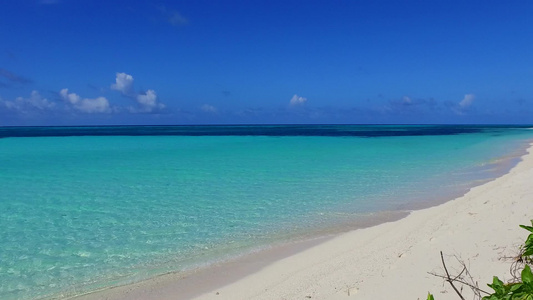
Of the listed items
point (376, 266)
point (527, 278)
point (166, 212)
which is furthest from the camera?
point (166, 212)

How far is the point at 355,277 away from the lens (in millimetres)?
4434

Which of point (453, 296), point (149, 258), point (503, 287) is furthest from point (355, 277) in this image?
point (149, 258)

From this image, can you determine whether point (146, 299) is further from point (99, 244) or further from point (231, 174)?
point (231, 174)

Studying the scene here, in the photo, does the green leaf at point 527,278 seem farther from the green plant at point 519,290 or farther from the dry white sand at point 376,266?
the dry white sand at point 376,266

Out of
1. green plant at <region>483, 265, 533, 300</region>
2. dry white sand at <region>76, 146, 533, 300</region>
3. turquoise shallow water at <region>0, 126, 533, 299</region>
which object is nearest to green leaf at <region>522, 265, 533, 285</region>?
green plant at <region>483, 265, 533, 300</region>

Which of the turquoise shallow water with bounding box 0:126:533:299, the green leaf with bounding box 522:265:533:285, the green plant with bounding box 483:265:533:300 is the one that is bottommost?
the turquoise shallow water with bounding box 0:126:533:299

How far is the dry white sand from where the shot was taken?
12.3 ft

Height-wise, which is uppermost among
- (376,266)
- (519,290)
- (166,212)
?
(519,290)

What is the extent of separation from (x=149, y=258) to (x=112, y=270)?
1.92 feet

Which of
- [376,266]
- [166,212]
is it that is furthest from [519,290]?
[166,212]

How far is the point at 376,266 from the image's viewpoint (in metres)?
4.66

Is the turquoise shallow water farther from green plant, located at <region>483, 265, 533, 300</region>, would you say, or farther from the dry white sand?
green plant, located at <region>483, 265, 533, 300</region>

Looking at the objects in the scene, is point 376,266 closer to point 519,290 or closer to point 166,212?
point 519,290

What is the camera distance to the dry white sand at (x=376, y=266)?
3.76m
